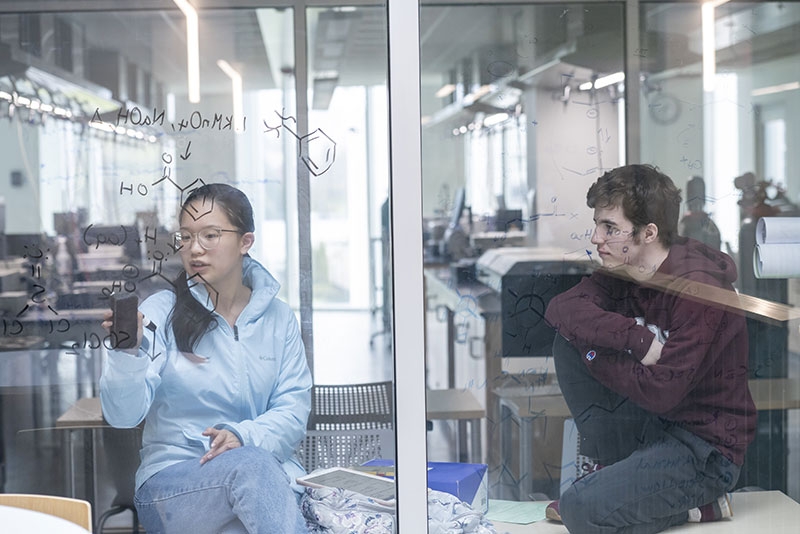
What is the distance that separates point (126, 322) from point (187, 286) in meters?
0.18

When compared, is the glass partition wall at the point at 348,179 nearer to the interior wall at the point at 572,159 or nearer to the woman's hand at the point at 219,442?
the interior wall at the point at 572,159

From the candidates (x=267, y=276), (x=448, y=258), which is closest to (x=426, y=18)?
(x=267, y=276)

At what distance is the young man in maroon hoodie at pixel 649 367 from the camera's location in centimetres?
250

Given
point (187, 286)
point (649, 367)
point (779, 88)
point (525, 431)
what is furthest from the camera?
point (779, 88)

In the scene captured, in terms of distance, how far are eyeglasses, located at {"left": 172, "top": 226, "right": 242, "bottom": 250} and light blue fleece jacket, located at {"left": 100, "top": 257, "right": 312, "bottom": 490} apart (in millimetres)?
92

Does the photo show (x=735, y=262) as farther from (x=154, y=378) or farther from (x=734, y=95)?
(x=154, y=378)

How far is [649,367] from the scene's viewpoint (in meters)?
2.48

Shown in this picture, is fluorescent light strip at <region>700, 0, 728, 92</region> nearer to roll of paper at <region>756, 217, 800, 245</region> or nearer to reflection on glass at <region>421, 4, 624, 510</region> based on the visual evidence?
reflection on glass at <region>421, 4, 624, 510</region>

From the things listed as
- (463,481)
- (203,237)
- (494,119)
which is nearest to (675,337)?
(463,481)

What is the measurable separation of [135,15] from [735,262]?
5.64ft

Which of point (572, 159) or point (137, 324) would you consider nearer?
point (137, 324)

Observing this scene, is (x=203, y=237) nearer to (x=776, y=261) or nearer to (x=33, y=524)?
(x=33, y=524)

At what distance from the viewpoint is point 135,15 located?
259cm

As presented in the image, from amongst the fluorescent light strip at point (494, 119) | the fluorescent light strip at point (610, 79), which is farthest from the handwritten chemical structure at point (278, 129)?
the fluorescent light strip at point (494, 119)
